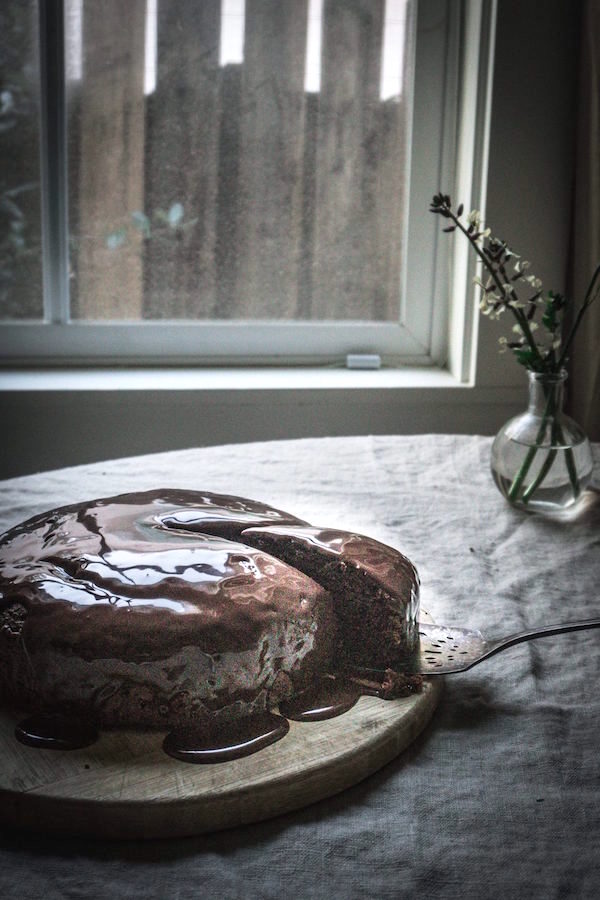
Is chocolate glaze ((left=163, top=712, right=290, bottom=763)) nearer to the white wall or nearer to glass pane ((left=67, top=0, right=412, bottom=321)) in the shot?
the white wall

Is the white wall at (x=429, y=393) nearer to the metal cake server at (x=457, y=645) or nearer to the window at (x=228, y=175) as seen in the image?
the window at (x=228, y=175)

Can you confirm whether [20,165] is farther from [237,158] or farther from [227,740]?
[227,740]

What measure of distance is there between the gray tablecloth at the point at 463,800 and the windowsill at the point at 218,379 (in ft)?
3.64

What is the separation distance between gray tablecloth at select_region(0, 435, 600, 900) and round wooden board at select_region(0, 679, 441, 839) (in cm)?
1

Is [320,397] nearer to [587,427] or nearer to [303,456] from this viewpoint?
[587,427]

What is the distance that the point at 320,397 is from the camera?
240 centimetres

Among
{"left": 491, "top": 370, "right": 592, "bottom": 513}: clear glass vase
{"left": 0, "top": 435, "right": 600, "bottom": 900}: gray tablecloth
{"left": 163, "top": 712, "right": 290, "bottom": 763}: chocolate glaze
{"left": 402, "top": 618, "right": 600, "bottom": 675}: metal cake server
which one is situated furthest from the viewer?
{"left": 491, "top": 370, "right": 592, "bottom": 513}: clear glass vase

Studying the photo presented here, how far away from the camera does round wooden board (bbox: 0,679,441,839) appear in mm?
666

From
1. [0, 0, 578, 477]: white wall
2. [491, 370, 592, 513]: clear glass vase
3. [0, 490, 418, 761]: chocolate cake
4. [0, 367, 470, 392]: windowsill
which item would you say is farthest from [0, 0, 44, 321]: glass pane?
[0, 490, 418, 761]: chocolate cake

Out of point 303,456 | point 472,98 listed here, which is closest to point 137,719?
point 303,456

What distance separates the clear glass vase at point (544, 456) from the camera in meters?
1.31

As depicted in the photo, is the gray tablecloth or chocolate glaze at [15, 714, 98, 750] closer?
the gray tablecloth

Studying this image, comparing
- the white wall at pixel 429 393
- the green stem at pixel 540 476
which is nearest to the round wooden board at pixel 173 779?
the green stem at pixel 540 476

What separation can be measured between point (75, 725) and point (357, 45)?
221cm
